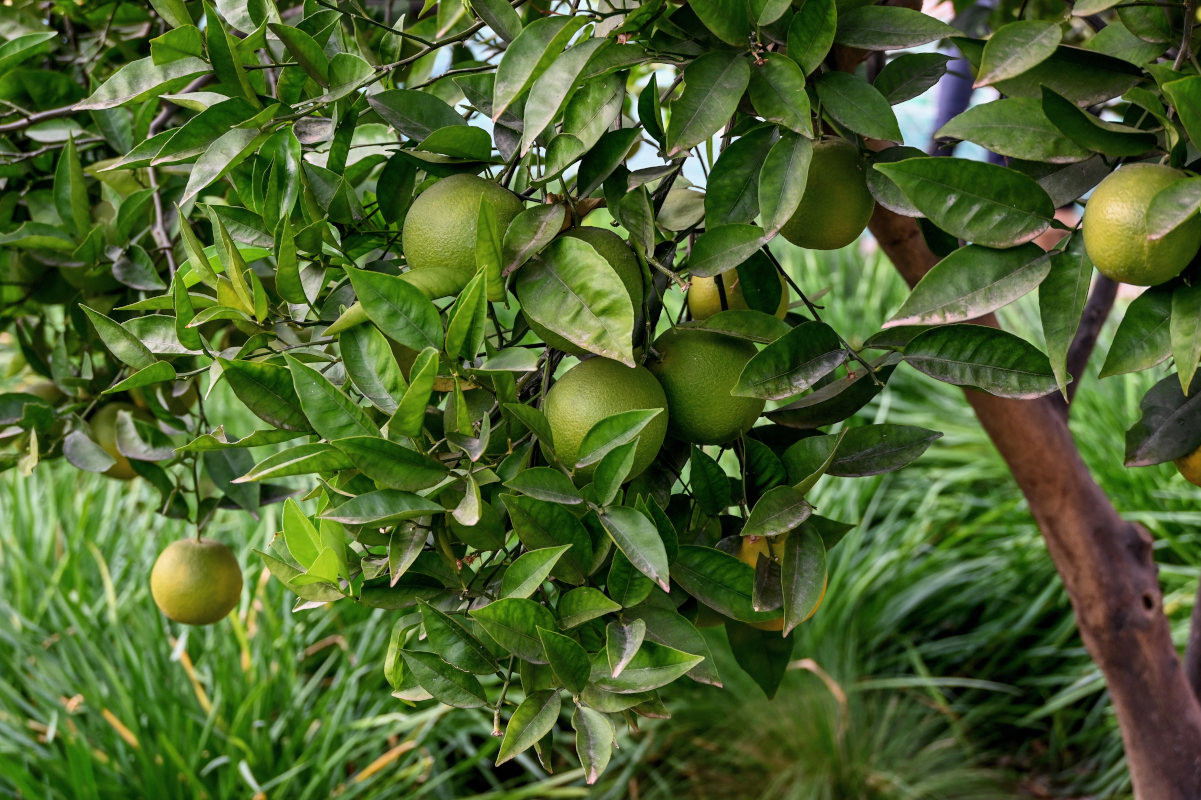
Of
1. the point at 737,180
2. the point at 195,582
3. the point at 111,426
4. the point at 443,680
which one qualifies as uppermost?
the point at 737,180

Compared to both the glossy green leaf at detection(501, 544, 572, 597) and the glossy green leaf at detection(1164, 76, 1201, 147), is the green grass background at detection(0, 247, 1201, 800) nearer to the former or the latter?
the glossy green leaf at detection(501, 544, 572, 597)

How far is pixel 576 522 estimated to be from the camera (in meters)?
0.54

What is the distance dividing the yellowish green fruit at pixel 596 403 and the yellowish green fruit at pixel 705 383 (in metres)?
0.02

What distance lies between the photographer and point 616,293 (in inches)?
19.7

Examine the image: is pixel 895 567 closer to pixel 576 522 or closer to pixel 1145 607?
pixel 1145 607

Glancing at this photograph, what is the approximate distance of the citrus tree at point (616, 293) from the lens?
20.0 inches

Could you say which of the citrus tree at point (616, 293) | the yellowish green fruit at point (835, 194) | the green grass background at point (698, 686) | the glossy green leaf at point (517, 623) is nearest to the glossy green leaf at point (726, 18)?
the citrus tree at point (616, 293)

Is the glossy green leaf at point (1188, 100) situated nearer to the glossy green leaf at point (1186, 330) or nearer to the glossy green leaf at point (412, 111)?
the glossy green leaf at point (1186, 330)

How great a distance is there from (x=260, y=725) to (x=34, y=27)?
1462 mm

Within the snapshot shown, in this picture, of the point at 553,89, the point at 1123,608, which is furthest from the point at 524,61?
the point at 1123,608

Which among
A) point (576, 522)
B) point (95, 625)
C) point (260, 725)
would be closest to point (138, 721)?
point (260, 725)

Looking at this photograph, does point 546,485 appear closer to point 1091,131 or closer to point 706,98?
point 706,98

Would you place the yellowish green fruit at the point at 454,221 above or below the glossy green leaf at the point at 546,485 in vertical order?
above

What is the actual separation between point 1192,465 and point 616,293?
0.45 meters
